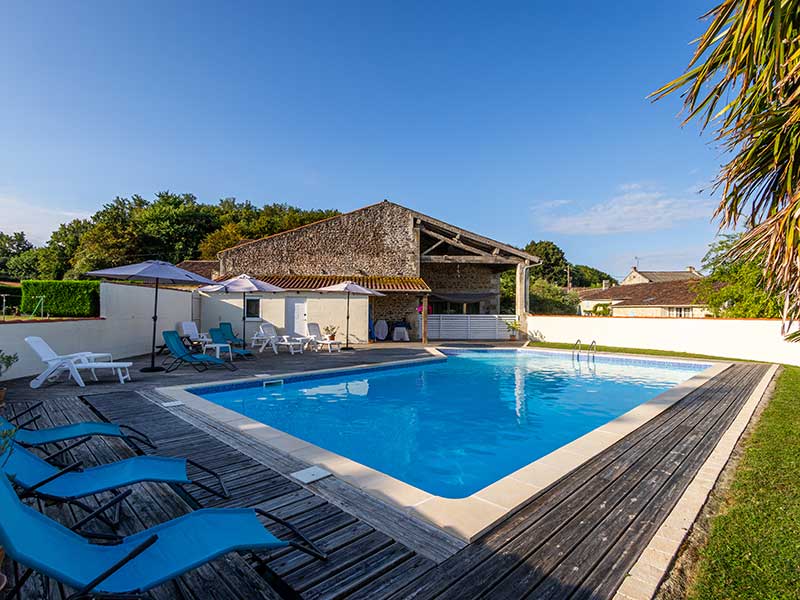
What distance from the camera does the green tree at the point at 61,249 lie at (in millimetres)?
40734

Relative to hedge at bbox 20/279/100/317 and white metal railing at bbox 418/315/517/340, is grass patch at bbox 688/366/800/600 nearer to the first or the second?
hedge at bbox 20/279/100/317

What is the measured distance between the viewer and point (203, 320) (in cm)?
1825

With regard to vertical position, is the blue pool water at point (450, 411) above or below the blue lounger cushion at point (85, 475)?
below

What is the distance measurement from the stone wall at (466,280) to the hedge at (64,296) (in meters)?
17.5

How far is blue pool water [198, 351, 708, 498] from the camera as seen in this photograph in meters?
5.87

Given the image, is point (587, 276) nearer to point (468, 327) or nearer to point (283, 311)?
point (468, 327)

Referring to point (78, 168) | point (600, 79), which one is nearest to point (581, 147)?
point (600, 79)

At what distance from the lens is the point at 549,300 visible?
103 feet

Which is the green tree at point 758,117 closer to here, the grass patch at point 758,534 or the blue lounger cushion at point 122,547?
the grass patch at point 758,534

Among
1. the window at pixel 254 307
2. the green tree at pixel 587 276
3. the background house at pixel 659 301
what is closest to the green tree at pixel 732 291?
the background house at pixel 659 301

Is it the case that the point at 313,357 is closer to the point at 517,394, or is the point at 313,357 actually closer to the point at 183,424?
the point at 517,394

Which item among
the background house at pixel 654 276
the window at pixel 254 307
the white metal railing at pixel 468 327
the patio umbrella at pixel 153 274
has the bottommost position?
the white metal railing at pixel 468 327

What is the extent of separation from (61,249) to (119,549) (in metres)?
55.5

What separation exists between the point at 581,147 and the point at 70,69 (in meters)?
18.6
